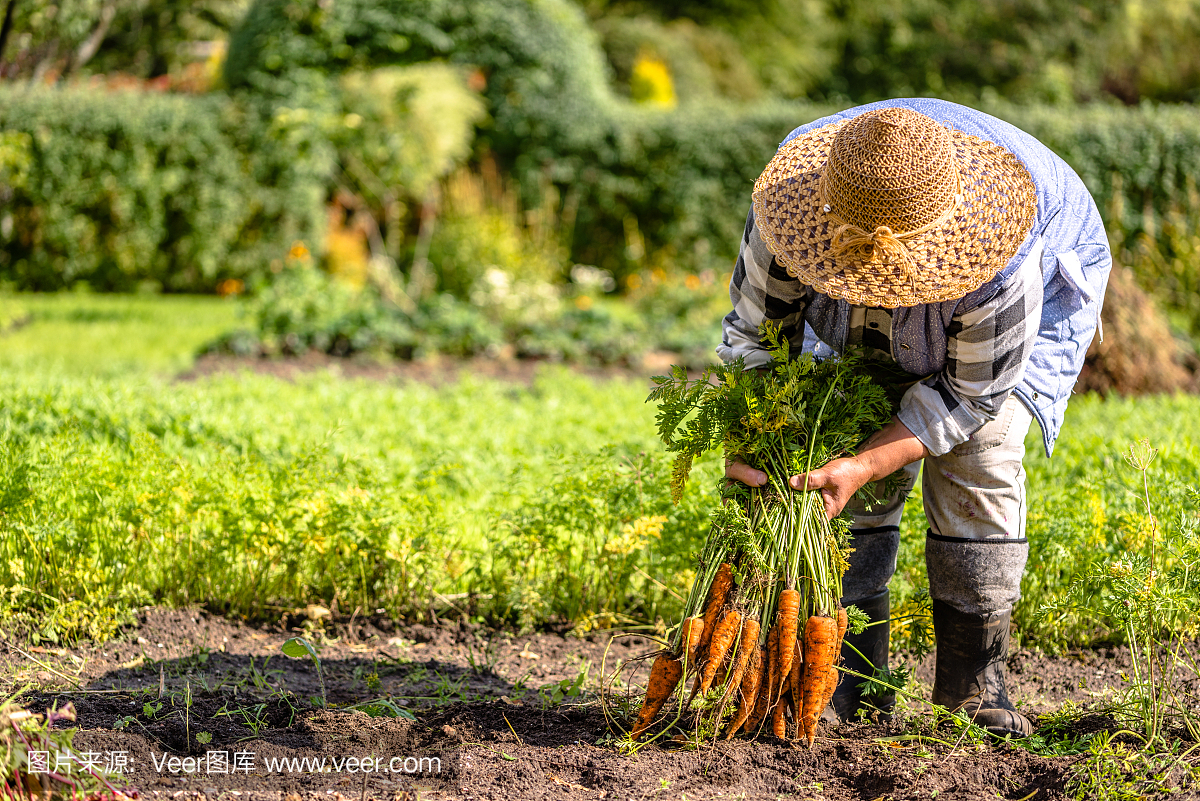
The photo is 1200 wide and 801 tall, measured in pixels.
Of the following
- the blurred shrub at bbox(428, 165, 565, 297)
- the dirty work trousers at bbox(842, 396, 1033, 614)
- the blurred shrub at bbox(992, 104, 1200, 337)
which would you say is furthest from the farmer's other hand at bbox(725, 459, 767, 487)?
the blurred shrub at bbox(992, 104, 1200, 337)

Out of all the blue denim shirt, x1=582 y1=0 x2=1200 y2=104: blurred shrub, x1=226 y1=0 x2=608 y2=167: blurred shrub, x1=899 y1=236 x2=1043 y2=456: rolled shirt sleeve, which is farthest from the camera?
x1=582 y1=0 x2=1200 y2=104: blurred shrub

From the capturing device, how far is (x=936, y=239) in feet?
6.30

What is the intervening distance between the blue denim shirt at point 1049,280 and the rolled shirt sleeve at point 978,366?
5cm

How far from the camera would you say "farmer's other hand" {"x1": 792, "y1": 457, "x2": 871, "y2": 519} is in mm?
2160

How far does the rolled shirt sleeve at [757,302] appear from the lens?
2.25 meters

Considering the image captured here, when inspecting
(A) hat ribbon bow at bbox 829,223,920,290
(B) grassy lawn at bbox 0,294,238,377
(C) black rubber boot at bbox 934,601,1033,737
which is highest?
(A) hat ribbon bow at bbox 829,223,920,290

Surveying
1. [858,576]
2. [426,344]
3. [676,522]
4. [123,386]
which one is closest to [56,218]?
[426,344]

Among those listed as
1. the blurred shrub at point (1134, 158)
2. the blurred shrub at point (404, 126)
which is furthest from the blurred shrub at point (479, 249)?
the blurred shrub at point (1134, 158)

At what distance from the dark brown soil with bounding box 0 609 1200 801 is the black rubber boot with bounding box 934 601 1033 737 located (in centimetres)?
8

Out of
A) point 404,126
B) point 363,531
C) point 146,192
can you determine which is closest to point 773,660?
point 363,531

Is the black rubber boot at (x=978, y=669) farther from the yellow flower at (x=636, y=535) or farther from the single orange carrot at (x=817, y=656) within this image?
the yellow flower at (x=636, y=535)

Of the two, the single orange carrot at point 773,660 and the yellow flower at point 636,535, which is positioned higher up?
the single orange carrot at point 773,660

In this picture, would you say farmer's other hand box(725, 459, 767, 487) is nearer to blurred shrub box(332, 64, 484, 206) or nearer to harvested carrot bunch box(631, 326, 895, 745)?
harvested carrot bunch box(631, 326, 895, 745)

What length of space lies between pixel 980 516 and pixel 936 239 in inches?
28.9
